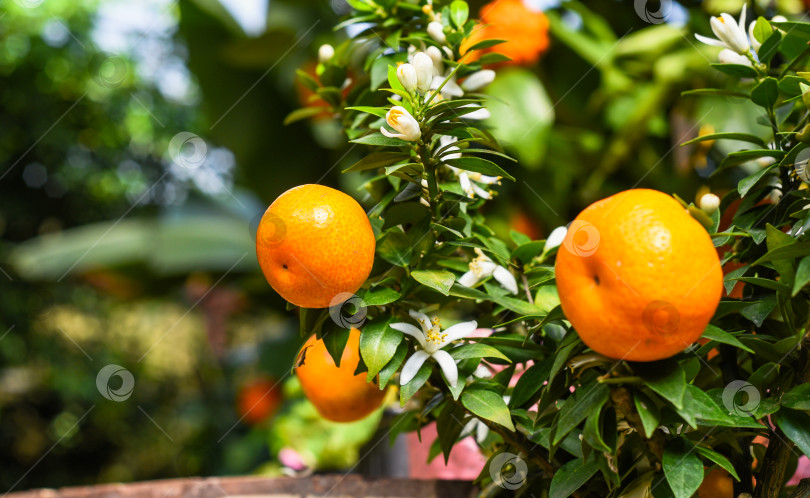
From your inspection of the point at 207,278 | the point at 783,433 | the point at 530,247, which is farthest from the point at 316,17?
the point at 783,433

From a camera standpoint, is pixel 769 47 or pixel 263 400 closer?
pixel 769 47

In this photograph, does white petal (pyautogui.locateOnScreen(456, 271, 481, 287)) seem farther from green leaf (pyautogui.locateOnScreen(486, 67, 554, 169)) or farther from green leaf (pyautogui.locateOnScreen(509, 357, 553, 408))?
green leaf (pyautogui.locateOnScreen(486, 67, 554, 169))

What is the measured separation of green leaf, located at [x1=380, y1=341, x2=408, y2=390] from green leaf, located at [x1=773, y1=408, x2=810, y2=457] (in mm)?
156

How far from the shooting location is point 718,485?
316 mm

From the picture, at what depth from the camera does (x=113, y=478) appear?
86.0 inches

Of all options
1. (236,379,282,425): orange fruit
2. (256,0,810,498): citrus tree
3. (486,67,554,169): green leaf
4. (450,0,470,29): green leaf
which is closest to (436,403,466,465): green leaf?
(256,0,810,498): citrus tree

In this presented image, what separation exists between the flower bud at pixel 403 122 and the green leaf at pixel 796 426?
0.19m

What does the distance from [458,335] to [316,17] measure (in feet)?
4.15

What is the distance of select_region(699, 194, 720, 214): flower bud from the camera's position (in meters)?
0.32

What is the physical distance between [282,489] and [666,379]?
33cm

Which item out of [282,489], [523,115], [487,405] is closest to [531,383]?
[487,405]

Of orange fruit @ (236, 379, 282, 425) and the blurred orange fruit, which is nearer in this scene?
the blurred orange fruit

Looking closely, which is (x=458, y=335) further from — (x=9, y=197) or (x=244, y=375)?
(x=9, y=197)

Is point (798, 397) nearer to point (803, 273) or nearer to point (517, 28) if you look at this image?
point (803, 273)
